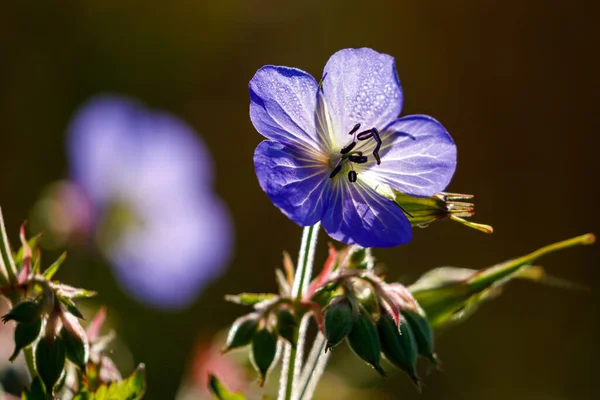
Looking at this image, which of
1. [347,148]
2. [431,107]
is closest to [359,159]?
[347,148]

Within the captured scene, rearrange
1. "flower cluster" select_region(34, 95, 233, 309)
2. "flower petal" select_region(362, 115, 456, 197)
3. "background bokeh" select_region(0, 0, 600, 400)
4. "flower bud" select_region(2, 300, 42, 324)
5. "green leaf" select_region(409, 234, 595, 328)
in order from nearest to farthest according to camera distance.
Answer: "flower bud" select_region(2, 300, 42, 324)
"flower petal" select_region(362, 115, 456, 197)
"green leaf" select_region(409, 234, 595, 328)
"flower cluster" select_region(34, 95, 233, 309)
"background bokeh" select_region(0, 0, 600, 400)

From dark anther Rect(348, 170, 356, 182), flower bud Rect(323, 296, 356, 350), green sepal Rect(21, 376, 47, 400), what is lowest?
green sepal Rect(21, 376, 47, 400)

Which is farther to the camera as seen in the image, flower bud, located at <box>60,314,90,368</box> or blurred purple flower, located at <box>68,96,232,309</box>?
blurred purple flower, located at <box>68,96,232,309</box>

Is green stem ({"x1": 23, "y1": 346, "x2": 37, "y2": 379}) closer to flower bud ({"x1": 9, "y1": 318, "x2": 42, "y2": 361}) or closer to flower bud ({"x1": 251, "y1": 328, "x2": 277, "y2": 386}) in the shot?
flower bud ({"x1": 9, "y1": 318, "x2": 42, "y2": 361})

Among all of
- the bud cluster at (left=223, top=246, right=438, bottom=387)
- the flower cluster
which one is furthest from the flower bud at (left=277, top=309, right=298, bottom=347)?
the flower cluster

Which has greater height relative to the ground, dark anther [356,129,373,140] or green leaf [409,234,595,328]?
dark anther [356,129,373,140]

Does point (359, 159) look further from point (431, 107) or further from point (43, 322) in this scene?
point (431, 107)

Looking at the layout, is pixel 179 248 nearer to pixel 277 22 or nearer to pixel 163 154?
pixel 163 154

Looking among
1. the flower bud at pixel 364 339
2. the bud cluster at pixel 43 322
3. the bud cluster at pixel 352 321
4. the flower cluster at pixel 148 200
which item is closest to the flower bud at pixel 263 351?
the bud cluster at pixel 352 321
